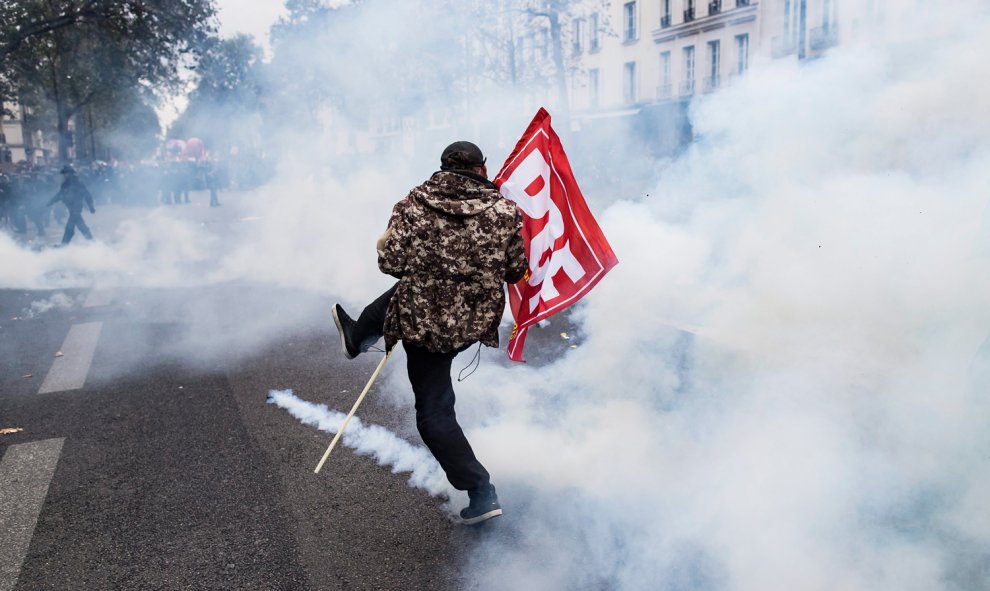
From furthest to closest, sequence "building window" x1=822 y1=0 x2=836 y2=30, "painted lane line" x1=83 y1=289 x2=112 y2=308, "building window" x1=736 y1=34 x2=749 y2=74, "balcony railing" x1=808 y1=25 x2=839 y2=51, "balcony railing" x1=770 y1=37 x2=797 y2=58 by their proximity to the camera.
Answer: "building window" x1=736 y1=34 x2=749 y2=74, "painted lane line" x1=83 y1=289 x2=112 y2=308, "balcony railing" x1=770 y1=37 x2=797 y2=58, "building window" x1=822 y1=0 x2=836 y2=30, "balcony railing" x1=808 y1=25 x2=839 y2=51

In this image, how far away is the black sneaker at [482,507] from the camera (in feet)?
9.48

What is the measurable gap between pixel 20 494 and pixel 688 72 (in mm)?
18666

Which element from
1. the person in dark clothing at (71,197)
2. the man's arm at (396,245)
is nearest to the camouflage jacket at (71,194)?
the person in dark clothing at (71,197)

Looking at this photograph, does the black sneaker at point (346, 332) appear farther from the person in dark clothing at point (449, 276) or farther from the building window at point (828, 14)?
the building window at point (828, 14)

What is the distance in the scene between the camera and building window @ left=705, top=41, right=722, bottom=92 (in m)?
14.2

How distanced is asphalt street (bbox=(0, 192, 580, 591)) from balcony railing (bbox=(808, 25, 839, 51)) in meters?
3.29

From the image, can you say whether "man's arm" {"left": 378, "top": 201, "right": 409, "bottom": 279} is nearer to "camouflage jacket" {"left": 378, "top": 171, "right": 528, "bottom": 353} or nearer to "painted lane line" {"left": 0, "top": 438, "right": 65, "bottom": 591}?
"camouflage jacket" {"left": 378, "top": 171, "right": 528, "bottom": 353}

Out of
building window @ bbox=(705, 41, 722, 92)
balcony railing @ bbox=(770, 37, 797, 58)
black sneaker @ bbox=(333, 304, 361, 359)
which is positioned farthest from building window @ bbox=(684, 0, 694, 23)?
black sneaker @ bbox=(333, 304, 361, 359)

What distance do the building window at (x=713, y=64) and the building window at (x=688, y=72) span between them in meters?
1.15

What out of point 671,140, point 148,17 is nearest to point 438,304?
point 671,140

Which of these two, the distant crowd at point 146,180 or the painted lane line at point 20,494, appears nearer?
the painted lane line at point 20,494

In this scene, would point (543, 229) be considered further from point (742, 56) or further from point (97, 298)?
point (742, 56)

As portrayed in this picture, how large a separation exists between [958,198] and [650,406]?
240 cm

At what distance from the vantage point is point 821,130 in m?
5.46
